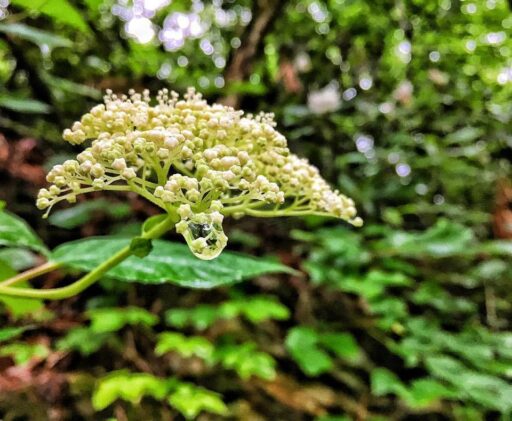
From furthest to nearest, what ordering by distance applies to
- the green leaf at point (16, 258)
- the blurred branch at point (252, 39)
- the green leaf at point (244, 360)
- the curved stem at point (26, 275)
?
1. the blurred branch at point (252, 39)
2. the green leaf at point (244, 360)
3. the green leaf at point (16, 258)
4. the curved stem at point (26, 275)

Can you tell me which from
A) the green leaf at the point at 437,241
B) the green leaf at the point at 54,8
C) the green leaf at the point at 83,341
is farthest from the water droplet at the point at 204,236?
the green leaf at the point at 437,241

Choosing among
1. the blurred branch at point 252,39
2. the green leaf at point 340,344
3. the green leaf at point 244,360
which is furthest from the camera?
the blurred branch at point 252,39

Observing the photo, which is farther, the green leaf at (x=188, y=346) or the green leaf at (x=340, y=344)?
the green leaf at (x=340, y=344)

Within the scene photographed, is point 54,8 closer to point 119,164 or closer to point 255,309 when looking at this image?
point 119,164

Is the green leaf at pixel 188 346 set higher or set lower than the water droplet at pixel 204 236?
lower

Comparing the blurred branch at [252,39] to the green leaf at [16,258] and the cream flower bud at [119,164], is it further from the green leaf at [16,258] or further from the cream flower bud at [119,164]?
the cream flower bud at [119,164]

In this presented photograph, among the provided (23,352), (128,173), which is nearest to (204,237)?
(128,173)

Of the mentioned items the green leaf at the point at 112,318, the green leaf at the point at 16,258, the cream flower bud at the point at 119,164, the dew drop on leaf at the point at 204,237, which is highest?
the cream flower bud at the point at 119,164
